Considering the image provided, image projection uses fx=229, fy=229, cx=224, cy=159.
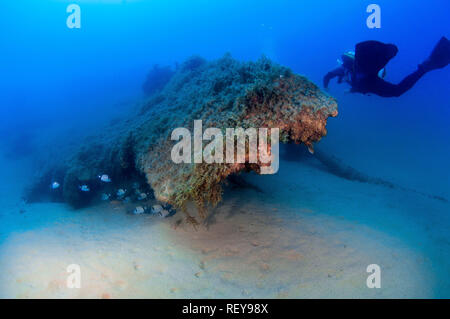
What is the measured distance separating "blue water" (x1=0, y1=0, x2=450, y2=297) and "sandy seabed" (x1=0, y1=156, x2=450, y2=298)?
1.38ft

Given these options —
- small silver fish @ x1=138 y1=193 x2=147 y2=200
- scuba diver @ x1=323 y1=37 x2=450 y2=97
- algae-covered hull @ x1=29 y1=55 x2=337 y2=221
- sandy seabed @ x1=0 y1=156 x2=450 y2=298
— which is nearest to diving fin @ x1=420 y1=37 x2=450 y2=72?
scuba diver @ x1=323 y1=37 x2=450 y2=97

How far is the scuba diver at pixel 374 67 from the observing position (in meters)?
6.20

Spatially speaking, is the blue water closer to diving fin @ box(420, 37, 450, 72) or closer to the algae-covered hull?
diving fin @ box(420, 37, 450, 72)

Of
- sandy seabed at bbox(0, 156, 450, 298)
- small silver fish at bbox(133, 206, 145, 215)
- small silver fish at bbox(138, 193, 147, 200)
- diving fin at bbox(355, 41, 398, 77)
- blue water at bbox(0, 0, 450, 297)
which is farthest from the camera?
blue water at bbox(0, 0, 450, 297)

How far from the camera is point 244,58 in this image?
70.7m

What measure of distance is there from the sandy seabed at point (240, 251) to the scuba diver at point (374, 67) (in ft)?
12.1

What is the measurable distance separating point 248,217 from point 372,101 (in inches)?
1271

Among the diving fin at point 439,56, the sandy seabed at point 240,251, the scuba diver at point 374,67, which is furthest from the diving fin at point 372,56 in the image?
the sandy seabed at point 240,251

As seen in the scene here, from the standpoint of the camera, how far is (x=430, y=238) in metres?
5.43

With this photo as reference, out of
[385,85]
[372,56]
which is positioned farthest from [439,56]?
[372,56]

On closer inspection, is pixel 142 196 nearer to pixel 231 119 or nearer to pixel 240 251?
Result: pixel 240 251

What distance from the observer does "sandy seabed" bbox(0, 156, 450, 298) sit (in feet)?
12.4
